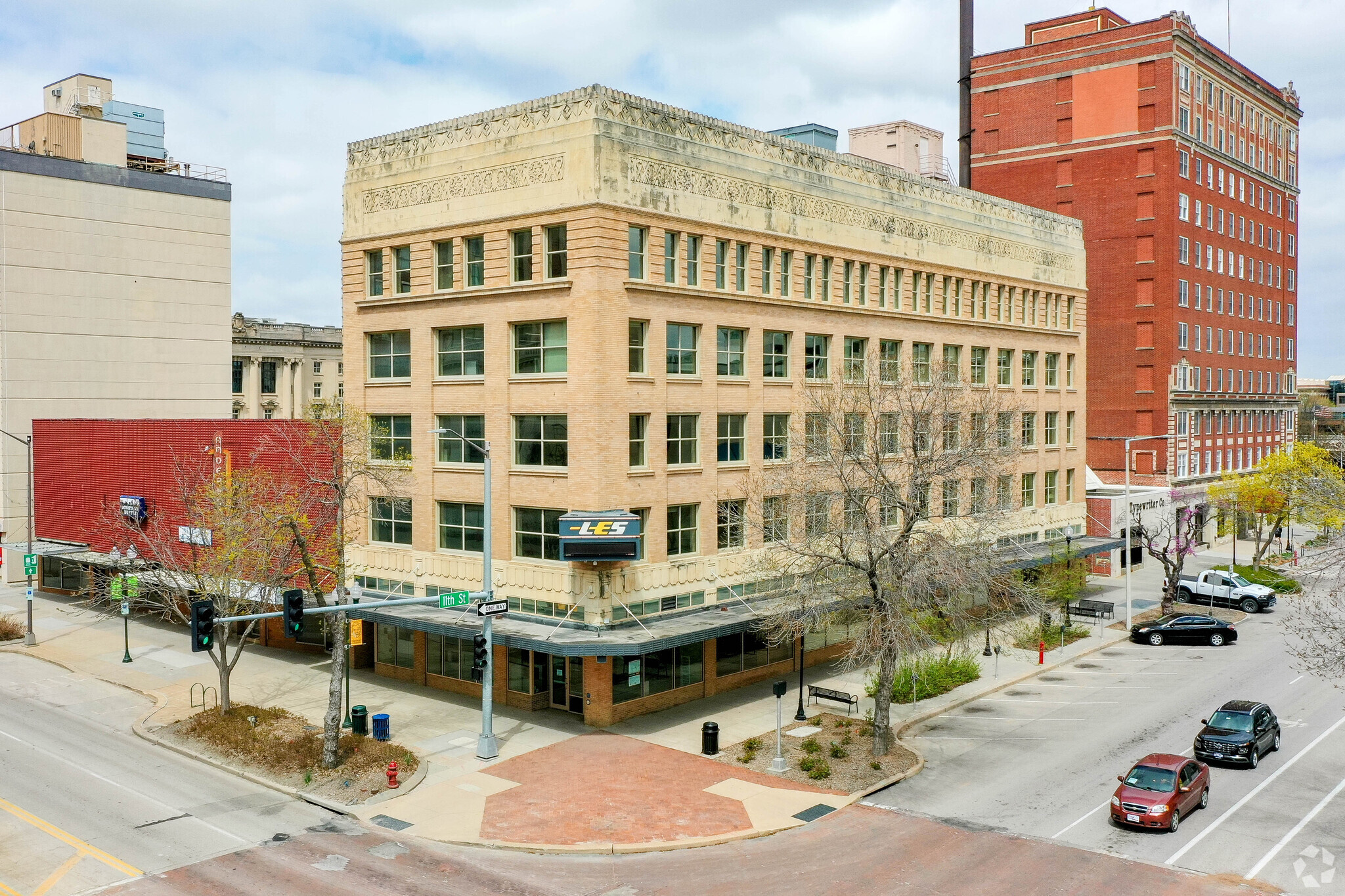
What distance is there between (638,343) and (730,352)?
472cm

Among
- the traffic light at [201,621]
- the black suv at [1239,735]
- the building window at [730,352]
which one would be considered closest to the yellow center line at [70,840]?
the traffic light at [201,621]

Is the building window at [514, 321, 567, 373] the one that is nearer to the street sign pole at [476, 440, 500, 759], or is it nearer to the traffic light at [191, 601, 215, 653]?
the street sign pole at [476, 440, 500, 759]

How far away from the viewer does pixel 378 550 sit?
1597 inches

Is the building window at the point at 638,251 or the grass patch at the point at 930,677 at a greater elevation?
the building window at the point at 638,251

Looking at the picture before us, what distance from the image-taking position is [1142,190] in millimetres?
73938

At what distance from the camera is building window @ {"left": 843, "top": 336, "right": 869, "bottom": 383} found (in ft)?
143

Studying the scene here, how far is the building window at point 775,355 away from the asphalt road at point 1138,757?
548 inches

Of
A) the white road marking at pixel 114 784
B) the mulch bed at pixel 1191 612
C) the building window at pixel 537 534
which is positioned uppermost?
the building window at pixel 537 534

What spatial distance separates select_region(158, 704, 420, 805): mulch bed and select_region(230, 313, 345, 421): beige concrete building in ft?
202

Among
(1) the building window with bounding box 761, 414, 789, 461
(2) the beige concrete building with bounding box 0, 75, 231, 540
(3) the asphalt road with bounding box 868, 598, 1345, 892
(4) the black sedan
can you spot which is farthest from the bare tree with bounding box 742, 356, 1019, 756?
(2) the beige concrete building with bounding box 0, 75, 231, 540

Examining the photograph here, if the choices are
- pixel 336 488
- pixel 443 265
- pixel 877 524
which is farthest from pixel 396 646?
pixel 877 524

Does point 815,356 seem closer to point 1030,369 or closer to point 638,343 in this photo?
point 638,343

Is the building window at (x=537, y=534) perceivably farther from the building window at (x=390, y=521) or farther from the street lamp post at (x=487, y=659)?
the building window at (x=390, y=521)

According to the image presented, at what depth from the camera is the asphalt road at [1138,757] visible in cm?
2497
